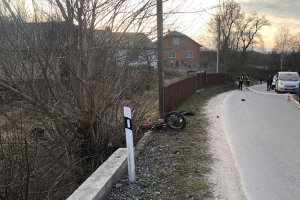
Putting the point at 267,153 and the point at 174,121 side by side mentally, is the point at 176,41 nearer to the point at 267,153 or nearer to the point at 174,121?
the point at 174,121

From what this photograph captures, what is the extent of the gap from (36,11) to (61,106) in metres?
1.73

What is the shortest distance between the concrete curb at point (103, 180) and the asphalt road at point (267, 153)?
1.98 meters

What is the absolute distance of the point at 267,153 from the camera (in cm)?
560

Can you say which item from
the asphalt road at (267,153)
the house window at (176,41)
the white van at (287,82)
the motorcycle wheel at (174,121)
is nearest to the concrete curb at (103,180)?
the asphalt road at (267,153)

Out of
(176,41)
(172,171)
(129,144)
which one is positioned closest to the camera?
(129,144)

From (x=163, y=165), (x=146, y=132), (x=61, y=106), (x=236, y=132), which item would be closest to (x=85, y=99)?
(x=61, y=106)

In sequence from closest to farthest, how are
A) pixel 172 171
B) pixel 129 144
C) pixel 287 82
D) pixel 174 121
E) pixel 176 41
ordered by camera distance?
pixel 129 144 → pixel 172 171 → pixel 176 41 → pixel 174 121 → pixel 287 82

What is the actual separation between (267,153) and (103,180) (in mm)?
3762

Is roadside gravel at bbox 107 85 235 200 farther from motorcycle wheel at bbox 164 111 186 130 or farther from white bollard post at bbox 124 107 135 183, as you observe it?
motorcycle wheel at bbox 164 111 186 130

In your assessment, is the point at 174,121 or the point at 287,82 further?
the point at 287,82

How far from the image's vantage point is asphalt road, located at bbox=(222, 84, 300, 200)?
3.97m

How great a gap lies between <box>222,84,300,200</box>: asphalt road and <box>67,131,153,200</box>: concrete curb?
1.98 metres

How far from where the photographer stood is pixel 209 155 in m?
5.39

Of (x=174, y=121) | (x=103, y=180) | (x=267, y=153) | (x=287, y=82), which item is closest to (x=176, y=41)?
Result: (x=174, y=121)
